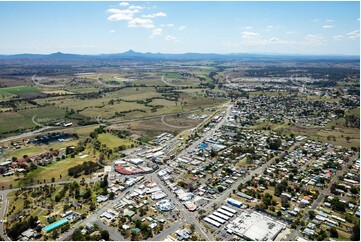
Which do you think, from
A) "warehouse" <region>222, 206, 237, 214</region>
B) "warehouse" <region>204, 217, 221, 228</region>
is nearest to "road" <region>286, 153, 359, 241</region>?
"warehouse" <region>222, 206, 237, 214</region>

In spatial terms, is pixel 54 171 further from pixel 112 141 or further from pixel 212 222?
pixel 212 222

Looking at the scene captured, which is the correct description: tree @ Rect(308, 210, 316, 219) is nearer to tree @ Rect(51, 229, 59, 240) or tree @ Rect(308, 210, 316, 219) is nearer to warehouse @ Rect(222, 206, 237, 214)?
warehouse @ Rect(222, 206, 237, 214)

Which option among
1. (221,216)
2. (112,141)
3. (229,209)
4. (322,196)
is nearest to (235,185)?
(229,209)

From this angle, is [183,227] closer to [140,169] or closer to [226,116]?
[140,169]

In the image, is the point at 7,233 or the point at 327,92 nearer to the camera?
the point at 7,233

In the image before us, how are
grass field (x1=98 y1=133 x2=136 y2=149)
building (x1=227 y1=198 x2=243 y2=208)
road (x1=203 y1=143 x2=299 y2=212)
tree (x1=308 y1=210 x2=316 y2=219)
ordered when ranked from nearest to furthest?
tree (x1=308 y1=210 x2=316 y2=219)
building (x1=227 y1=198 x2=243 y2=208)
road (x1=203 y1=143 x2=299 y2=212)
grass field (x1=98 y1=133 x2=136 y2=149)

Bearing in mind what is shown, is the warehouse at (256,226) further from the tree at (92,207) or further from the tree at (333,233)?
the tree at (92,207)

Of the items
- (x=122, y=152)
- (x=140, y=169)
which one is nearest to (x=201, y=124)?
(x=122, y=152)

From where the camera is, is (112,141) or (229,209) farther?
(112,141)
